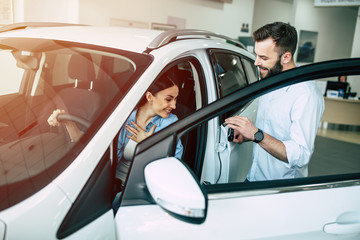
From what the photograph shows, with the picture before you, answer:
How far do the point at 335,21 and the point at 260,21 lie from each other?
123 inches

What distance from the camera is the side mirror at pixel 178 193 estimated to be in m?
0.70

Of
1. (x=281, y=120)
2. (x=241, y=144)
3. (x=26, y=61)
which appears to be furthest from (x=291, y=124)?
(x=26, y=61)

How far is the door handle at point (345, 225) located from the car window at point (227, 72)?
0.93m

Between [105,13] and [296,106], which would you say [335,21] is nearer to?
[105,13]

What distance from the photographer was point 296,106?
1.50 meters

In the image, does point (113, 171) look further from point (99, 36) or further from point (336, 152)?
point (336, 152)

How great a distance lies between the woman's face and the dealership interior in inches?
146

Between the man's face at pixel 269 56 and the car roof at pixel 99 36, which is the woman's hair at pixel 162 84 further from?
the man's face at pixel 269 56

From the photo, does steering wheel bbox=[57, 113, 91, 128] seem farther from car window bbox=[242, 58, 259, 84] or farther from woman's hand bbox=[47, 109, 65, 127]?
car window bbox=[242, 58, 259, 84]

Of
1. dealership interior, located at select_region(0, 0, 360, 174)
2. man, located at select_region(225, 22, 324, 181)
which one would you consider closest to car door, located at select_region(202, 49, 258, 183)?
man, located at select_region(225, 22, 324, 181)

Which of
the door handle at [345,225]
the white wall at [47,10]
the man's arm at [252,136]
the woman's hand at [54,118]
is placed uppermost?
the white wall at [47,10]

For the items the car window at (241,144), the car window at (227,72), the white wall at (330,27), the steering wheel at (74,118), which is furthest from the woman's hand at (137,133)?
the white wall at (330,27)

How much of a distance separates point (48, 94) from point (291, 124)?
1.22 m

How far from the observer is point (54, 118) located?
1128 mm
